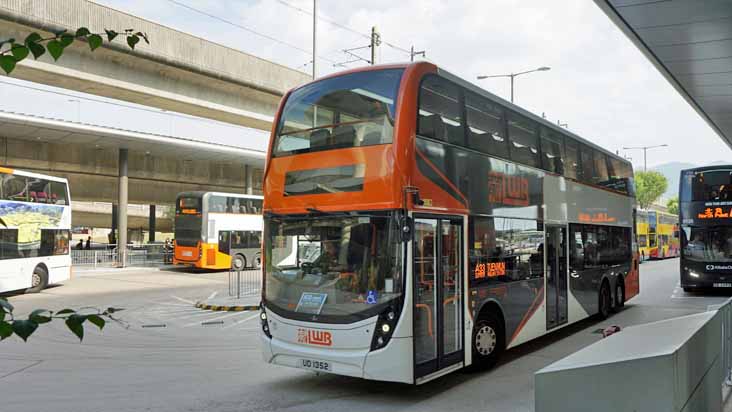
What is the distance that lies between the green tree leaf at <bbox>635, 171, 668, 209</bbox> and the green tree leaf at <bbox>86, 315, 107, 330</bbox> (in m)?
96.6

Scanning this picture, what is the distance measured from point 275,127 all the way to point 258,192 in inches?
1643

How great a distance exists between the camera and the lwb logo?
6.99 m

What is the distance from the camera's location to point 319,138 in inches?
300

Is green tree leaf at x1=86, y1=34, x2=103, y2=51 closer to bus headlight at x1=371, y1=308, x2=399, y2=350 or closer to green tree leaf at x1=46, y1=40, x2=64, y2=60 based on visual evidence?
green tree leaf at x1=46, y1=40, x2=64, y2=60

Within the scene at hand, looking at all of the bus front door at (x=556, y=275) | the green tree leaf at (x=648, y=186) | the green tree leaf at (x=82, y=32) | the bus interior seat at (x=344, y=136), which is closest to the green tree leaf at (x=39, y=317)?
the green tree leaf at (x=82, y=32)

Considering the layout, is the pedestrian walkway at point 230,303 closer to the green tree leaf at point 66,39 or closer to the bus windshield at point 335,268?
the bus windshield at point 335,268

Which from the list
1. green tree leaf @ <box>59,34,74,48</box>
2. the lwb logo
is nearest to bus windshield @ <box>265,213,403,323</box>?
the lwb logo

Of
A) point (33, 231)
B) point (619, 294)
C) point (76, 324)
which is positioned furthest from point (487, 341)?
point (33, 231)

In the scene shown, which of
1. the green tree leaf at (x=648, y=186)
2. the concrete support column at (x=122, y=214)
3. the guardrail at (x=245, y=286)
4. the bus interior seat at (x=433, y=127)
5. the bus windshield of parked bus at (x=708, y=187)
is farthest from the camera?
the green tree leaf at (x=648, y=186)

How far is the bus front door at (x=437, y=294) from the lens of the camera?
7023 millimetres

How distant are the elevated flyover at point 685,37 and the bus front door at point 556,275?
12.4 ft

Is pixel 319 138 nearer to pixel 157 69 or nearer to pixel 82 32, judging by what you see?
pixel 82 32

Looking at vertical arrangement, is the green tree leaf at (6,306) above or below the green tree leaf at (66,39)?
below

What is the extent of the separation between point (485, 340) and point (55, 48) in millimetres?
7146
